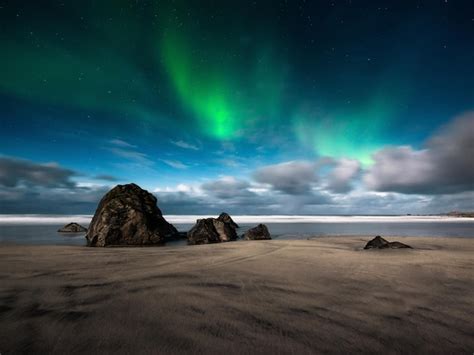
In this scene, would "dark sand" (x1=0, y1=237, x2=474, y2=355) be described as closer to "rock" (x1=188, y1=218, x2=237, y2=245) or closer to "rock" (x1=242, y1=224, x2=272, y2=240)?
"rock" (x1=188, y1=218, x2=237, y2=245)

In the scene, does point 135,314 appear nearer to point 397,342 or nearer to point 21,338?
point 21,338

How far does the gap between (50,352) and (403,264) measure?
502 cm

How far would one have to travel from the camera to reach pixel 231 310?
2141mm

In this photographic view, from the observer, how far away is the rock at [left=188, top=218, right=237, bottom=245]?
897cm

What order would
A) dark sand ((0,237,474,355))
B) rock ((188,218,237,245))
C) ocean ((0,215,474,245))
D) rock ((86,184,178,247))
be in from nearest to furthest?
dark sand ((0,237,474,355)) → rock ((86,184,178,247)) → rock ((188,218,237,245)) → ocean ((0,215,474,245))

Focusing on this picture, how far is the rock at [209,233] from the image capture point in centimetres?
897

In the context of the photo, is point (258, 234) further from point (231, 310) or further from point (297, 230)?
point (231, 310)

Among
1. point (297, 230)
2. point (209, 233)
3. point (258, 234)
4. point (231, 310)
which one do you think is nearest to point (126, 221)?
point (209, 233)

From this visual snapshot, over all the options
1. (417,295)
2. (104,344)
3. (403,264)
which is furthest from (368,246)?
(104,344)

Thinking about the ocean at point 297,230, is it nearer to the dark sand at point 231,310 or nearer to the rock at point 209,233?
the rock at point 209,233

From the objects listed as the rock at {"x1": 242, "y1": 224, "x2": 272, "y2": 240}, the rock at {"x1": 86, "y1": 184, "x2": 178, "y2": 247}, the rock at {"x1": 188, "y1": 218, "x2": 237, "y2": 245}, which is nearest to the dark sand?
the rock at {"x1": 86, "y1": 184, "x2": 178, "y2": 247}

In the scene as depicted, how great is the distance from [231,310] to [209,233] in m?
7.27

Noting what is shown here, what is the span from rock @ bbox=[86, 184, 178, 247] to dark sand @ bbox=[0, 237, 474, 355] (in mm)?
4574

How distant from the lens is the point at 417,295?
8.74 ft
